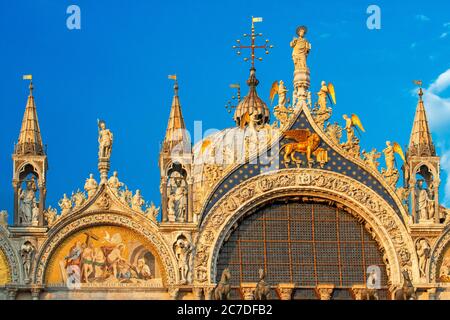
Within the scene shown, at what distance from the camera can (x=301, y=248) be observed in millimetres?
47562

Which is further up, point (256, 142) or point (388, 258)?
point (256, 142)

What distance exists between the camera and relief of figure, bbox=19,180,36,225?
46.7m

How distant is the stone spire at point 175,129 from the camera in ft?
155

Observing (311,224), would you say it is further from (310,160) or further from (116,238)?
(116,238)

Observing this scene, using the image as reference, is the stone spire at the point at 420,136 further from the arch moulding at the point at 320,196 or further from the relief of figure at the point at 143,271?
the relief of figure at the point at 143,271

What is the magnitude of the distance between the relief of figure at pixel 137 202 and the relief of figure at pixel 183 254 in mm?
1221

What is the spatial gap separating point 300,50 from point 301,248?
16.4 feet

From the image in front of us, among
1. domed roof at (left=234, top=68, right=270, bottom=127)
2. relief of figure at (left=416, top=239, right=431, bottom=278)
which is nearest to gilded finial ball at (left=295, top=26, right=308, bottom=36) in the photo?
relief of figure at (left=416, top=239, right=431, bottom=278)

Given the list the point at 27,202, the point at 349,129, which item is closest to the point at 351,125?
the point at 349,129

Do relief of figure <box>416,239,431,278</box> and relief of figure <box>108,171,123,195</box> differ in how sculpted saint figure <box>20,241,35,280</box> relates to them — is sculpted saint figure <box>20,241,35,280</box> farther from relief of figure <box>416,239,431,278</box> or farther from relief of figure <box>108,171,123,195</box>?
relief of figure <box>416,239,431,278</box>

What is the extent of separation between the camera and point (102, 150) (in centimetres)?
4728

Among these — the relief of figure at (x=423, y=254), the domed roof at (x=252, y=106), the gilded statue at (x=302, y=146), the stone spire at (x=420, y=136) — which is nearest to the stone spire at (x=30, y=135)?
the gilded statue at (x=302, y=146)

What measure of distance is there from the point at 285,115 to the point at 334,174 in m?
1.87
